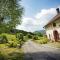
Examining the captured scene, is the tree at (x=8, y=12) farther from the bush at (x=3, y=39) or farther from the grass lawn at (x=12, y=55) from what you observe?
the bush at (x=3, y=39)

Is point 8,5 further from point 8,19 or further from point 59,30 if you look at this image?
point 59,30

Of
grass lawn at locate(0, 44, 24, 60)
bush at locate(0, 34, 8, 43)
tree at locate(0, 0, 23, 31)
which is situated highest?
tree at locate(0, 0, 23, 31)

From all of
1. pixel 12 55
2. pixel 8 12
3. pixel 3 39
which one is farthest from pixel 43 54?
pixel 3 39

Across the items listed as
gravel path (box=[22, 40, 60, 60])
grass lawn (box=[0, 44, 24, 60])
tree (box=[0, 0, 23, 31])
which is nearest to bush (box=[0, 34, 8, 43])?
tree (box=[0, 0, 23, 31])

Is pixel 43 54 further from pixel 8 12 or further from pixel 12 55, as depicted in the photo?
pixel 8 12

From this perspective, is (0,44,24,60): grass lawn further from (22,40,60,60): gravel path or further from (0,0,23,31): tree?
(0,0,23,31): tree

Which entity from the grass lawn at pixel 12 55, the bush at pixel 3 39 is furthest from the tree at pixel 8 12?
the bush at pixel 3 39


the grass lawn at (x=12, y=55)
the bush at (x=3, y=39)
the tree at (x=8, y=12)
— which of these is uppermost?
the tree at (x=8, y=12)

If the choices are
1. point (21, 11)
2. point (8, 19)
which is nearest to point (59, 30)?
point (21, 11)

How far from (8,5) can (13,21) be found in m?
6.27

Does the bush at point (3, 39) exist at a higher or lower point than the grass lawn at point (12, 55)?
higher

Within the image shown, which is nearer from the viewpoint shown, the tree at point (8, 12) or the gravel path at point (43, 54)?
the gravel path at point (43, 54)

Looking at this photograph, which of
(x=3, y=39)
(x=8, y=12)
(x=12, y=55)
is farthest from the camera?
(x=3, y=39)

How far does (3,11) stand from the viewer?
28.4 metres
